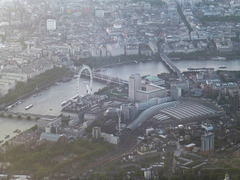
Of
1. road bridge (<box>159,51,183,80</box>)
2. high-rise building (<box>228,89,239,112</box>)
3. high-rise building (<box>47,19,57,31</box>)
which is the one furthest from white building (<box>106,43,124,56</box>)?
high-rise building (<box>228,89,239,112</box>)

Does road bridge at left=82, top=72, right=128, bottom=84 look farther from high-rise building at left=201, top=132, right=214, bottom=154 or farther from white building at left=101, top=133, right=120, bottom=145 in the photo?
high-rise building at left=201, top=132, right=214, bottom=154

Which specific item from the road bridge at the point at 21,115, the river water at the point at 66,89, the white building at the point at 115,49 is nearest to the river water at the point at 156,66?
the river water at the point at 66,89

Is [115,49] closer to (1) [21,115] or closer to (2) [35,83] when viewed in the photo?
(2) [35,83]

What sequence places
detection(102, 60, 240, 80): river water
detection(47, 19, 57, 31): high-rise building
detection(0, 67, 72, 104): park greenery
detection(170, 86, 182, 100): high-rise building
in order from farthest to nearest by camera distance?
detection(47, 19, 57, 31): high-rise building → detection(102, 60, 240, 80): river water → detection(0, 67, 72, 104): park greenery → detection(170, 86, 182, 100): high-rise building

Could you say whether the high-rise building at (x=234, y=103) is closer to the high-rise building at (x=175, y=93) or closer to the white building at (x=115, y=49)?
the high-rise building at (x=175, y=93)

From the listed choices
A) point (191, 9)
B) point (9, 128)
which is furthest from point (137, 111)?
point (191, 9)

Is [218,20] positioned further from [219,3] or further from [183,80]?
[183,80]
